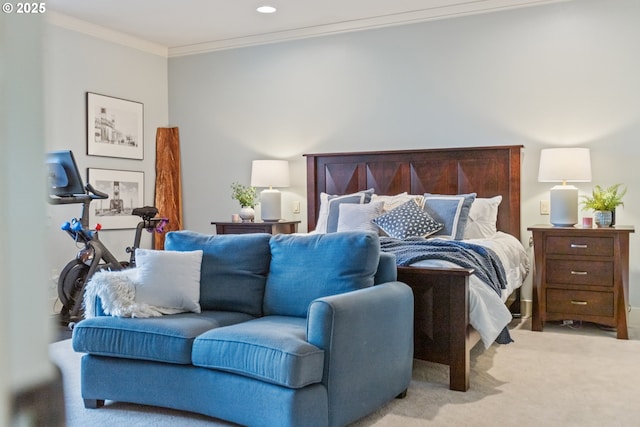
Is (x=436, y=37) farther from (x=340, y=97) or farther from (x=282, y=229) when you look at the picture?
(x=282, y=229)

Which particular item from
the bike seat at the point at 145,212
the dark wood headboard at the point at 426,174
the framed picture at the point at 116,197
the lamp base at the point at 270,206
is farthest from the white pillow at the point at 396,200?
the framed picture at the point at 116,197

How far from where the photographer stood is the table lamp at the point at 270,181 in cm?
575

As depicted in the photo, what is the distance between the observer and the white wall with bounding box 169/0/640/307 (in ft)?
15.8

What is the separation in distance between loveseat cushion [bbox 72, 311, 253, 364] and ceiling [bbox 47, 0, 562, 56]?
3.16 meters

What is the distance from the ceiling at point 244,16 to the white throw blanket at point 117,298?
2.93 m

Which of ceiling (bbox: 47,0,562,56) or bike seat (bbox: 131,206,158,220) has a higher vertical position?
ceiling (bbox: 47,0,562,56)

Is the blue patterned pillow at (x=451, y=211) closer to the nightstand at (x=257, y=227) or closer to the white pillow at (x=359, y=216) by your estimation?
the white pillow at (x=359, y=216)

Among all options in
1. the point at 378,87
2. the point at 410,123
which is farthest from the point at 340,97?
the point at 410,123

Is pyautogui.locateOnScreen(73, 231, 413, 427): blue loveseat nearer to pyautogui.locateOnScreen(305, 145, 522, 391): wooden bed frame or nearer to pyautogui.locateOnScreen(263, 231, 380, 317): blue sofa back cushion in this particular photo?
pyautogui.locateOnScreen(263, 231, 380, 317): blue sofa back cushion

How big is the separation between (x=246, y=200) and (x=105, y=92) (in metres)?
1.70

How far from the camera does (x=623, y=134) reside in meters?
4.76

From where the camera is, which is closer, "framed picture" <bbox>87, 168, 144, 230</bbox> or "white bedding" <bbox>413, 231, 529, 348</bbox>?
"white bedding" <bbox>413, 231, 529, 348</bbox>

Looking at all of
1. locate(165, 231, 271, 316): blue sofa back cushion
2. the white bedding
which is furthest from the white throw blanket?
the white bedding

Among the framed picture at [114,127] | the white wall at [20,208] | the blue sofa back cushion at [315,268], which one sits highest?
the framed picture at [114,127]
